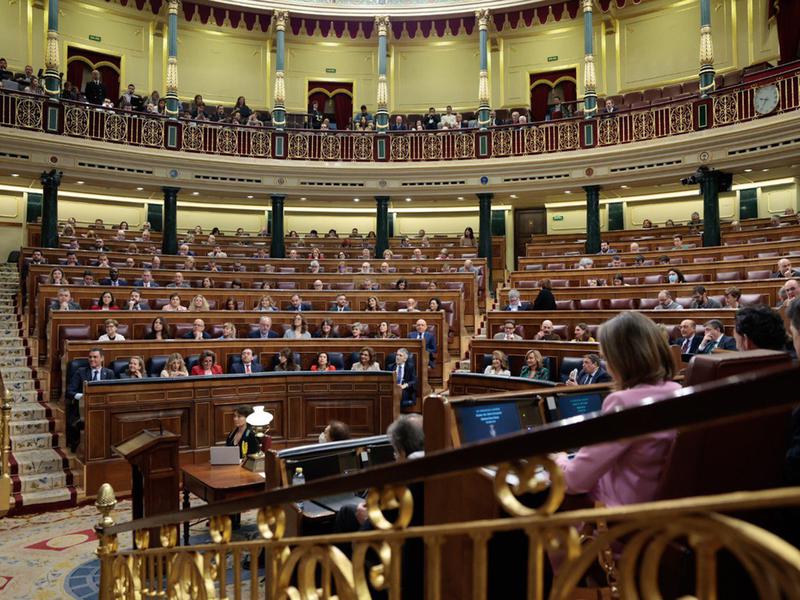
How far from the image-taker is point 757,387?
643mm

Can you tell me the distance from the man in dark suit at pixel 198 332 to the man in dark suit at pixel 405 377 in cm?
241

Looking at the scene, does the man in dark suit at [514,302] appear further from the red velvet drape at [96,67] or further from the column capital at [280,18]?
the red velvet drape at [96,67]

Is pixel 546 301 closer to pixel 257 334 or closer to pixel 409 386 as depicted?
pixel 409 386

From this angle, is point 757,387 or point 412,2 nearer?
point 757,387

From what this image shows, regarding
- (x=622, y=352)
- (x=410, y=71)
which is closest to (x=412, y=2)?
(x=410, y=71)

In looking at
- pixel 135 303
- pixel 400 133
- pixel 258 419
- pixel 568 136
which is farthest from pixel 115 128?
pixel 258 419

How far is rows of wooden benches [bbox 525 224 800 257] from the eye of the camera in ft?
35.5

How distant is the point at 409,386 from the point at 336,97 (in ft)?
41.2

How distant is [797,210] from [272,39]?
13378 mm

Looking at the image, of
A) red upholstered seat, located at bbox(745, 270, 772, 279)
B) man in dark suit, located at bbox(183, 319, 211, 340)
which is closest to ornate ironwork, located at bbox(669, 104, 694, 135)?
red upholstered seat, located at bbox(745, 270, 772, 279)

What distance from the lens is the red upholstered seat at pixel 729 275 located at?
877cm

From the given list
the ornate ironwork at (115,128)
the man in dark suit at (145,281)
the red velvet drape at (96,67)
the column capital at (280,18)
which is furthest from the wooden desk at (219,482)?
the red velvet drape at (96,67)

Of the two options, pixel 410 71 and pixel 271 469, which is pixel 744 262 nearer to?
pixel 271 469

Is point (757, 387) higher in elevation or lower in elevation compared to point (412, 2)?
lower
